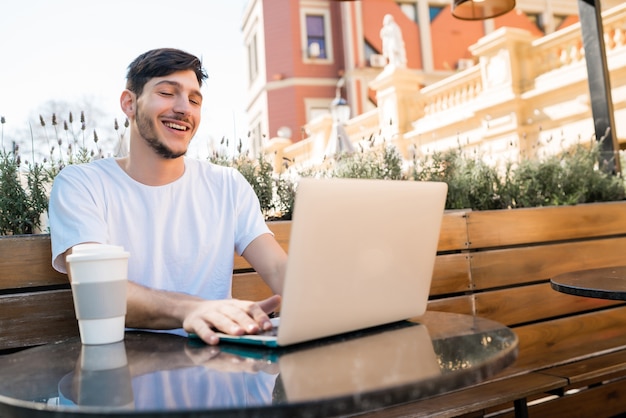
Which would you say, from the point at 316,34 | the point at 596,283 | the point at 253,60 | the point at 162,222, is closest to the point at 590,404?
the point at 596,283

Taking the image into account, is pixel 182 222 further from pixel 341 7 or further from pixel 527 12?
pixel 527 12

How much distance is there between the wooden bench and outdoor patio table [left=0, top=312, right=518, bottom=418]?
62 cm

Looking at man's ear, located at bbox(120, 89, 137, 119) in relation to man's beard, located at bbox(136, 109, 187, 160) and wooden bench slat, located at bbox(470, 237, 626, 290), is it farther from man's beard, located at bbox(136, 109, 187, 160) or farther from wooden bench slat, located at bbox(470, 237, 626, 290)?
wooden bench slat, located at bbox(470, 237, 626, 290)

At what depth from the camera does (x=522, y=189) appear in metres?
3.42

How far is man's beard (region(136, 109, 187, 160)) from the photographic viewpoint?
5.35ft

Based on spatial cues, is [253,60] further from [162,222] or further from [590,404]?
[162,222]

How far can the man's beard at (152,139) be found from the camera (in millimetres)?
1632

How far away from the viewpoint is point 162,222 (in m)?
1.59

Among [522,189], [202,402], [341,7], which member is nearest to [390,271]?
[202,402]

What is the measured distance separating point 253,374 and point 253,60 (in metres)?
22.2

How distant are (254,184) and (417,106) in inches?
408

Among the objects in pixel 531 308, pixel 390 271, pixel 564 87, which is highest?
pixel 564 87

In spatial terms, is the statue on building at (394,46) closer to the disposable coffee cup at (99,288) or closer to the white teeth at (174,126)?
the white teeth at (174,126)

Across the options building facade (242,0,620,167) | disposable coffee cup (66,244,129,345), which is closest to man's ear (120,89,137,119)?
disposable coffee cup (66,244,129,345)
